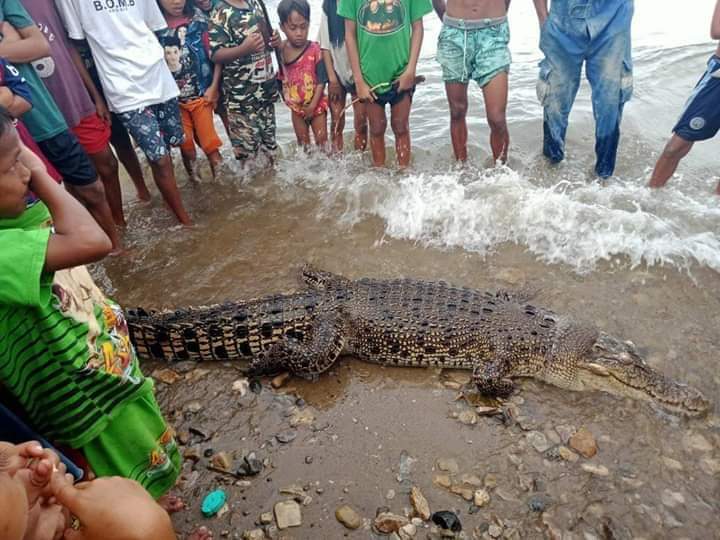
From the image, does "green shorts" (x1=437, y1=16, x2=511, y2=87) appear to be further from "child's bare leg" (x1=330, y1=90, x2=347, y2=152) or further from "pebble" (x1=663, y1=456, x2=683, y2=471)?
"pebble" (x1=663, y1=456, x2=683, y2=471)

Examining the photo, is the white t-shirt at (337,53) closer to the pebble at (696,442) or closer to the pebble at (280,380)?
the pebble at (280,380)

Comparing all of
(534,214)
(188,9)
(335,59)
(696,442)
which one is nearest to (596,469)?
(696,442)

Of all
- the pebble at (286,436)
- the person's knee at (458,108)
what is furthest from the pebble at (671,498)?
the person's knee at (458,108)

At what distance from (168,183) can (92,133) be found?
742 millimetres

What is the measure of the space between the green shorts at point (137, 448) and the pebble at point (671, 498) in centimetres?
240

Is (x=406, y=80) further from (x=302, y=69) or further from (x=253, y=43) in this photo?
(x=253, y=43)

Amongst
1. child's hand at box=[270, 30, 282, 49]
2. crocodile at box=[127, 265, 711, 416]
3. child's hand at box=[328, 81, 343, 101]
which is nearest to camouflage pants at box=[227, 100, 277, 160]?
child's hand at box=[270, 30, 282, 49]

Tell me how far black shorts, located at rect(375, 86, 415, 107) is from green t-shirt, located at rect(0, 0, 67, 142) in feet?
10.1

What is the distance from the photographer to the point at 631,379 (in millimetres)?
3031

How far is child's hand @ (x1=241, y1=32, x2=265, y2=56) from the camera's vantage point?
16.9 ft

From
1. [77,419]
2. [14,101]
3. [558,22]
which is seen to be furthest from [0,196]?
[558,22]

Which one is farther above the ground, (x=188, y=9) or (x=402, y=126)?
(x=188, y=9)

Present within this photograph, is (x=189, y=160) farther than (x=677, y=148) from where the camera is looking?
Yes

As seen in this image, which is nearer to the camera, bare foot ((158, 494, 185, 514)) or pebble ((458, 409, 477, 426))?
bare foot ((158, 494, 185, 514))
